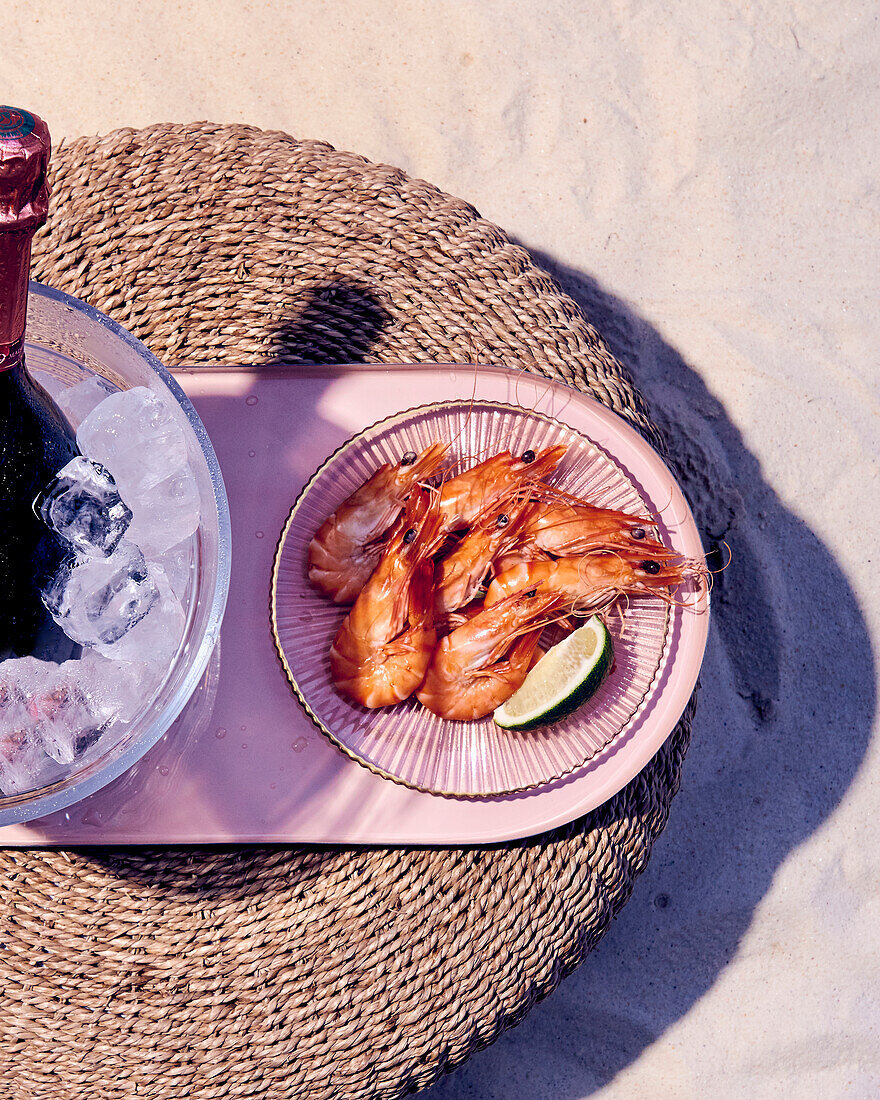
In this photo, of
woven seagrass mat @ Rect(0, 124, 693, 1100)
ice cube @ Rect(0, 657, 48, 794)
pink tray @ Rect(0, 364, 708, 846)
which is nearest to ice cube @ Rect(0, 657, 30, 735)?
ice cube @ Rect(0, 657, 48, 794)

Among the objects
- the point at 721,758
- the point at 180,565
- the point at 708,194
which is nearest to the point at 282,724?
the point at 180,565

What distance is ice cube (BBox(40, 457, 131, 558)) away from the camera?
0.95m

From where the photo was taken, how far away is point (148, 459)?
3.31 ft

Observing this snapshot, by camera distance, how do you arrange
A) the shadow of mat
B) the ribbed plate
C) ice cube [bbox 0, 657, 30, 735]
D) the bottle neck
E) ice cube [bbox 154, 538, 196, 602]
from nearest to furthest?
1. the bottle neck
2. ice cube [bbox 0, 657, 30, 735]
3. ice cube [bbox 154, 538, 196, 602]
4. the ribbed plate
5. the shadow of mat

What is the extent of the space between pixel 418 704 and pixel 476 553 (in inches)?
8.0

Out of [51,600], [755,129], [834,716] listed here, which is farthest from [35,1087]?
[755,129]

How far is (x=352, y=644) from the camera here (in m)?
1.15

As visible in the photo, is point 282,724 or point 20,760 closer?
point 20,760

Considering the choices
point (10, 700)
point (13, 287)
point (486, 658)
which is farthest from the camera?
point (486, 658)

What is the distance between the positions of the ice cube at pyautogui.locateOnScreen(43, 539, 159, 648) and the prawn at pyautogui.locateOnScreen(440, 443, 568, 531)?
1.26 feet

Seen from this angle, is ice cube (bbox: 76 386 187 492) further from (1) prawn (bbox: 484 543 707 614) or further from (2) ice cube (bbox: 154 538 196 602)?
(1) prawn (bbox: 484 543 707 614)

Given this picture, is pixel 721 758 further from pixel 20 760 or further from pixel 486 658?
pixel 20 760

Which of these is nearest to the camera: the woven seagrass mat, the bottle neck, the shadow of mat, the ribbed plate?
the bottle neck

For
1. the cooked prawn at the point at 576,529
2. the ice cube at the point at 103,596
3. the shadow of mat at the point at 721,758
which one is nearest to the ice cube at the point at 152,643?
the ice cube at the point at 103,596
